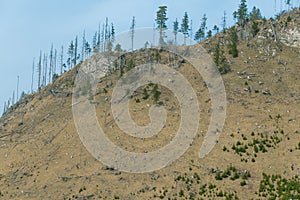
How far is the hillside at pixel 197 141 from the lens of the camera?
43.2 metres

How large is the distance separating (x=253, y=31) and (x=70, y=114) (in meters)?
36.8

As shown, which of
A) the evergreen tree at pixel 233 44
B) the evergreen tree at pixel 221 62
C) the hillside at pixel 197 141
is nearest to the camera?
the hillside at pixel 197 141

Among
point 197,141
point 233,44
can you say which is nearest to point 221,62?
point 233,44

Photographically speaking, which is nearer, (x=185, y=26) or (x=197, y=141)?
(x=197, y=141)

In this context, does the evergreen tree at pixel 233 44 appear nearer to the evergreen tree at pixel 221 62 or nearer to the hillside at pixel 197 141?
the hillside at pixel 197 141

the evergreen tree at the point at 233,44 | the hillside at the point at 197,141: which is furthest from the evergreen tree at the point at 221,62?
the evergreen tree at the point at 233,44

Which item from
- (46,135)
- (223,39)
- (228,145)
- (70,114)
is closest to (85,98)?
(70,114)

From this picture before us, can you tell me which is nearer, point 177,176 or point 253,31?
point 177,176

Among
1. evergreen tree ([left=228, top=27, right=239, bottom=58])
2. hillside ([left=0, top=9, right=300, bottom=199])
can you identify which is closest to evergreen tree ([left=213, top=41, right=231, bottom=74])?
Answer: hillside ([left=0, top=9, right=300, bottom=199])

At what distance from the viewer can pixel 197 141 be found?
52.4 meters

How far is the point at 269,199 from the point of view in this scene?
122ft

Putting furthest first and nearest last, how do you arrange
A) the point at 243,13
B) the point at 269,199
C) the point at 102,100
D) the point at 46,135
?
the point at 243,13 → the point at 102,100 → the point at 46,135 → the point at 269,199

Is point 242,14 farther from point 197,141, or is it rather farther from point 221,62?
point 197,141

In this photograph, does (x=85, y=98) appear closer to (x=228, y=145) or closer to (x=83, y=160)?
(x=83, y=160)
